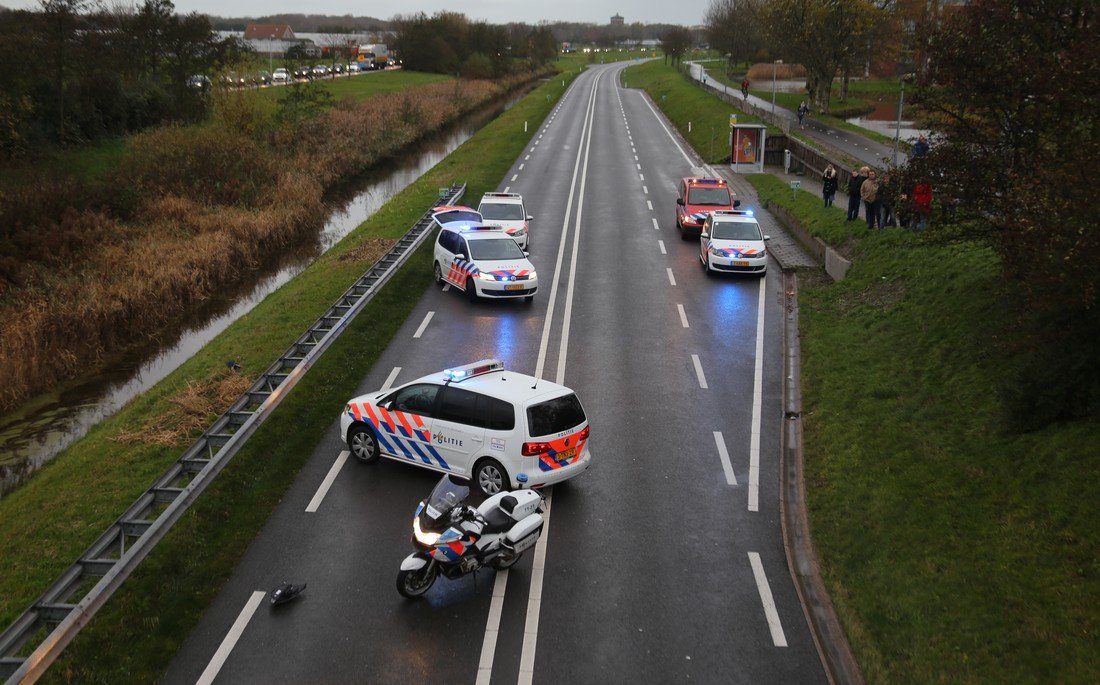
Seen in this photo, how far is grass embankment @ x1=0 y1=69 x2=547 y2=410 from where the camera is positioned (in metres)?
21.9

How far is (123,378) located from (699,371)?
14149 millimetres

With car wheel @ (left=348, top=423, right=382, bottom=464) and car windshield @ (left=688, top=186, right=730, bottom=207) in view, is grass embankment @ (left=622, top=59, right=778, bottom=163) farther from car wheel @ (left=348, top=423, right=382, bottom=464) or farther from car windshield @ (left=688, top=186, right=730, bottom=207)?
car wheel @ (left=348, top=423, right=382, bottom=464)

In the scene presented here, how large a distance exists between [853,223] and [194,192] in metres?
27.6

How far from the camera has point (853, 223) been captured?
2545 cm

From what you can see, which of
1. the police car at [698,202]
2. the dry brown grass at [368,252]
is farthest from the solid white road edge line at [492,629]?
the police car at [698,202]

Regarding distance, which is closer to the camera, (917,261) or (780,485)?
(780,485)

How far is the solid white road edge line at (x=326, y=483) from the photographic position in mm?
12500

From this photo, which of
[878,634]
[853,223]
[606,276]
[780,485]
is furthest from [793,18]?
[878,634]

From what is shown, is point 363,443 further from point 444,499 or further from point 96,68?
point 96,68

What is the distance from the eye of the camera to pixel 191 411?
51.4 ft

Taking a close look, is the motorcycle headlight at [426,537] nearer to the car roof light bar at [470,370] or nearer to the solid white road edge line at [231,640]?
the solid white road edge line at [231,640]

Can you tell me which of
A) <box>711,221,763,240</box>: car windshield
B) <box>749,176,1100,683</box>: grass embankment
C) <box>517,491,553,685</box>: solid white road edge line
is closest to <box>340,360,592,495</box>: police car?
<box>517,491,553,685</box>: solid white road edge line

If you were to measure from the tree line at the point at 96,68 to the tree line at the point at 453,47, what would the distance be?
49897mm

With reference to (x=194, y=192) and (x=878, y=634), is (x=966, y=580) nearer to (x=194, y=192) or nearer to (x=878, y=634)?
(x=878, y=634)
